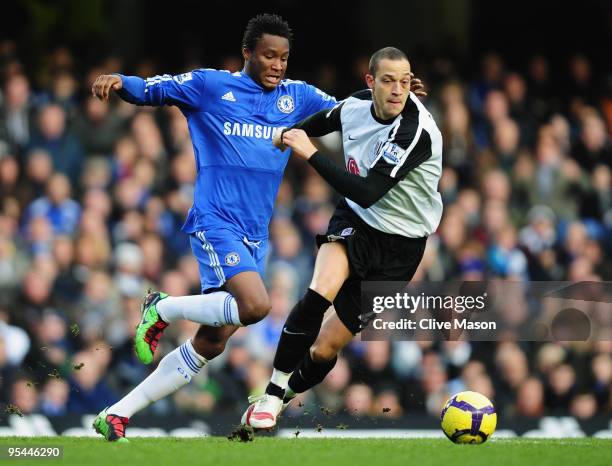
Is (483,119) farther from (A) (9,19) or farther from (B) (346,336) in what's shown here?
(B) (346,336)

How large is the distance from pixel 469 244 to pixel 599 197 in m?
1.94

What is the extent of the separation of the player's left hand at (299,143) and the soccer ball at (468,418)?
5.82ft

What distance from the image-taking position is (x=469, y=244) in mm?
13148

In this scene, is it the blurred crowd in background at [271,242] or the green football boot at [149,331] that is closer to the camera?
the green football boot at [149,331]

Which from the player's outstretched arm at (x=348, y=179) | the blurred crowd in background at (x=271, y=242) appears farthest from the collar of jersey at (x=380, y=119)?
the blurred crowd in background at (x=271, y=242)

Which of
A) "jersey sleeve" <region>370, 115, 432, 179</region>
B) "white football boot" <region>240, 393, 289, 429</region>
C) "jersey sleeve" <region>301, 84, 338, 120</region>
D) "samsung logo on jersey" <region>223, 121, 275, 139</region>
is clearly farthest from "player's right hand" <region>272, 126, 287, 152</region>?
"white football boot" <region>240, 393, 289, 429</region>

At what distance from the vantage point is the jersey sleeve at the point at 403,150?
25.1ft

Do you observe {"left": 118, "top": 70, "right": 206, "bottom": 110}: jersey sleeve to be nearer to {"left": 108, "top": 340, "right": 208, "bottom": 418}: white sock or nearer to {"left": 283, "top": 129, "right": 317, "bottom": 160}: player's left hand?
{"left": 283, "top": 129, "right": 317, "bottom": 160}: player's left hand

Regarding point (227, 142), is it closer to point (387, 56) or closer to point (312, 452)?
point (387, 56)

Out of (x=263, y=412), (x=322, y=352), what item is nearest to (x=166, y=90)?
(x=322, y=352)

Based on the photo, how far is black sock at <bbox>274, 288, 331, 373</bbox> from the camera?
7812 millimetres

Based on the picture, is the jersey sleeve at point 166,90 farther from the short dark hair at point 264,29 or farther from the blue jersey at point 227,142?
the short dark hair at point 264,29

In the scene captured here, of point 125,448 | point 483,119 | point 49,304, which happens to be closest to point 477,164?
point 483,119

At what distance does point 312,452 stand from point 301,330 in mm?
821
